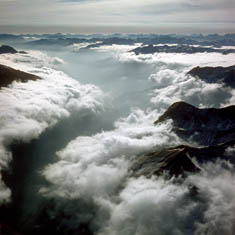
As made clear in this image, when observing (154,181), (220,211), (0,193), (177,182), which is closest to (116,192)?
(154,181)

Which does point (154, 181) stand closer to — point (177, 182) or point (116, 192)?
point (177, 182)

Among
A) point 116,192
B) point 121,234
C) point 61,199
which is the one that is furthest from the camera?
point 116,192

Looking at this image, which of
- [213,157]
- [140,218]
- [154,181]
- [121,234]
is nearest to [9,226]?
[121,234]

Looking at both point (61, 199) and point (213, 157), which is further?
point (213, 157)

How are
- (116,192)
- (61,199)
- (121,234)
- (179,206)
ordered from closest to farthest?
(121,234) → (179,206) → (61,199) → (116,192)

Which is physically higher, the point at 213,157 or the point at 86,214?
the point at 213,157

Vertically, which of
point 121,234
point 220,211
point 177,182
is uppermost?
point 177,182

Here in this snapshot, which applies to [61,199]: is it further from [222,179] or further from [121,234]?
[222,179]

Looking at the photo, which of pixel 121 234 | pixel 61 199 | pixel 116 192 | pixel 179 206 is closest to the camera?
pixel 121 234

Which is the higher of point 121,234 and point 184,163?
point 184,163
